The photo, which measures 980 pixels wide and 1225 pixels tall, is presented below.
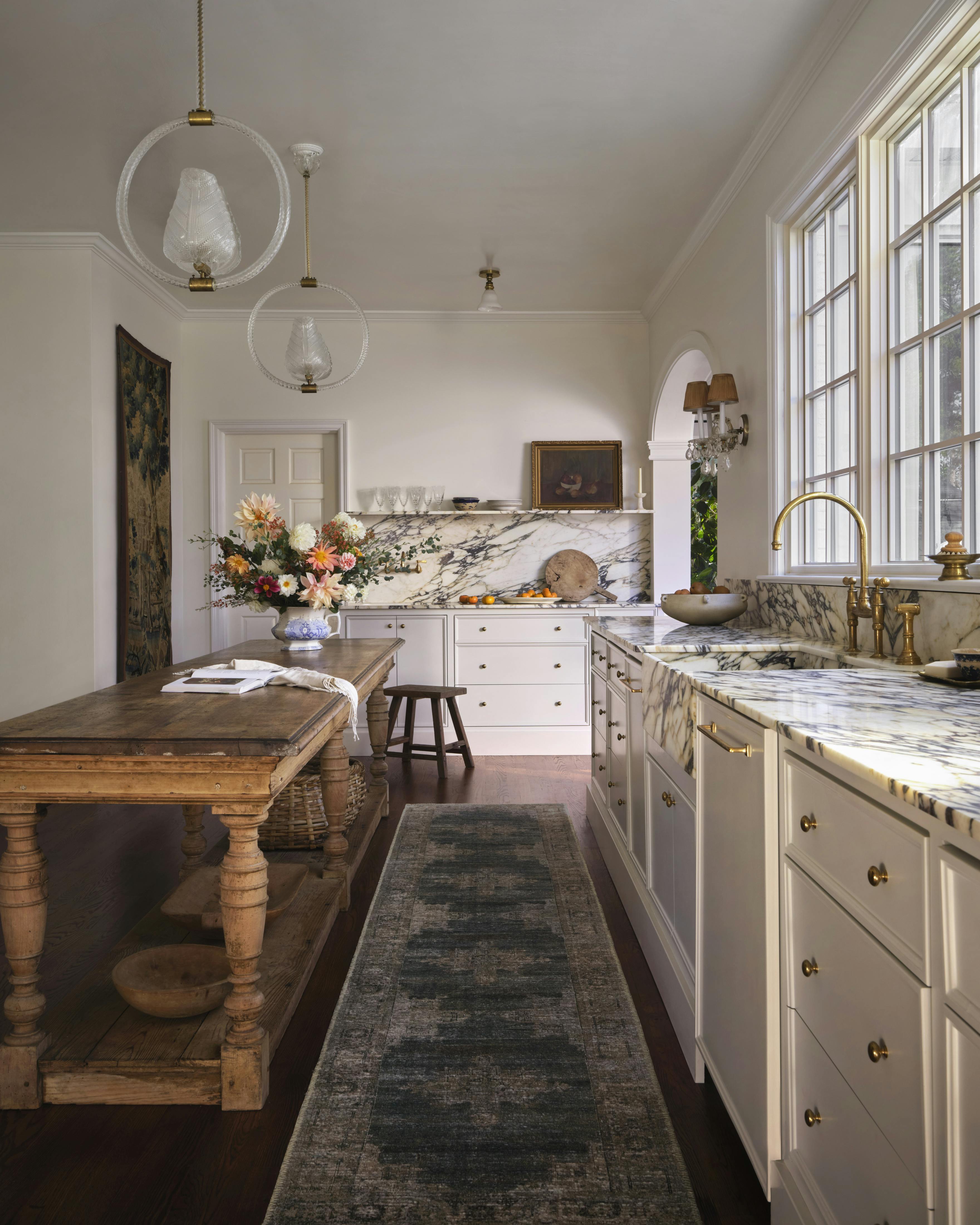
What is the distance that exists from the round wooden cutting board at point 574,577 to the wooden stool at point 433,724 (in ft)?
3.97

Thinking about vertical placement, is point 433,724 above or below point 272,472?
below

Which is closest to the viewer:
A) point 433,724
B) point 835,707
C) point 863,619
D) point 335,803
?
point 835,707

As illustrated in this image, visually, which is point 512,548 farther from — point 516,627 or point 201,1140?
point 201,1140

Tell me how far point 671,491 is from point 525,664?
1644 mm

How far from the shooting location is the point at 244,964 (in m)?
1.76

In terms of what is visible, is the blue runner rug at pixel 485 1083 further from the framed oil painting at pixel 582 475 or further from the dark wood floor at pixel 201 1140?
the framed oil painting at pixel 582 475

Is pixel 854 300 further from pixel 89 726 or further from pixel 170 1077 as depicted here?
pixel 170 1077

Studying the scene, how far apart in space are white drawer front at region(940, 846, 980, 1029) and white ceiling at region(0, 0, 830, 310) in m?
2.81

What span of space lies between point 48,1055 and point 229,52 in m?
3.11

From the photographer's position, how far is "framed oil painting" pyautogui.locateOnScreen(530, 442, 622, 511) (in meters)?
5.76

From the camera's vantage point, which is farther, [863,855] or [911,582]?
[911,582]

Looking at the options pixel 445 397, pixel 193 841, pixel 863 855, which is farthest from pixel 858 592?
pixel 445 397

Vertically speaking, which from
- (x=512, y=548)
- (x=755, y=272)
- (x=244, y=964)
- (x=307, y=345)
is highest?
(x=755, y=272)

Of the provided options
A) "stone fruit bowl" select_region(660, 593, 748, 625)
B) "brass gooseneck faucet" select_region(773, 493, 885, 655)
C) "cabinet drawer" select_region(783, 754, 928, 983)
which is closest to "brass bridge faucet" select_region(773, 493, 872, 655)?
"brass gooseneck faucet" select_region(773, 493, 885, 655)
